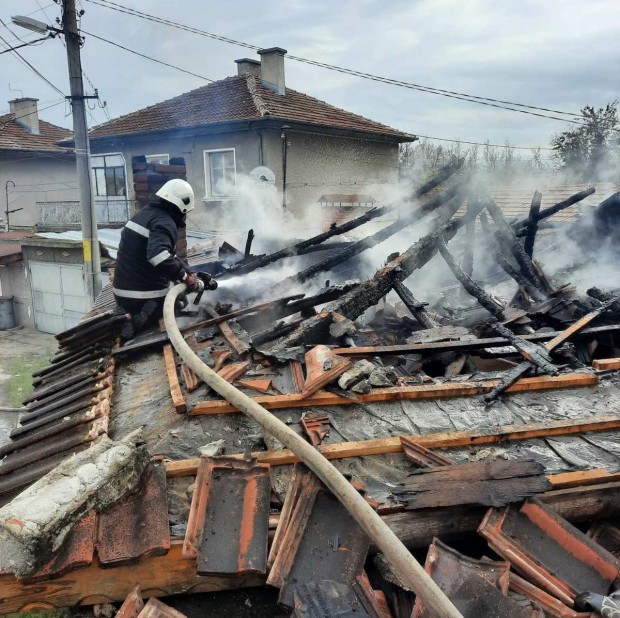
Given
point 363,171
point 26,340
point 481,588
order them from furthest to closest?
point 363,171, point 26,340, point 481,588

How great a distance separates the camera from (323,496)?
238 cm

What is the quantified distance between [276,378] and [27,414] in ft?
6.94

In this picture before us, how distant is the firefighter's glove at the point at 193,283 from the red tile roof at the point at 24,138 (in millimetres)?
22492

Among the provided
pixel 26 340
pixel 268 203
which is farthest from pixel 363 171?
pixel 26 340

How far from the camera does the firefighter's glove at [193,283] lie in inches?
197

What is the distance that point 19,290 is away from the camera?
17484 mm

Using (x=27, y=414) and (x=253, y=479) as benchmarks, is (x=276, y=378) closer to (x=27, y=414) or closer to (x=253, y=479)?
(x=253, y=479)

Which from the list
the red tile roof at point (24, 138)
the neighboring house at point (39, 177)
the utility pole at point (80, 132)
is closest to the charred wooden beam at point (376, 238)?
the utility pole at point (80, 132)

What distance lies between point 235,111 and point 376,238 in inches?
445

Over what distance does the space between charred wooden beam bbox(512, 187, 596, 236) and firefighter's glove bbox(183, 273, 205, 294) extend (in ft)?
18.5

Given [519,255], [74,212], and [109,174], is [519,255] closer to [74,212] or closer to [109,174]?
[109,174]

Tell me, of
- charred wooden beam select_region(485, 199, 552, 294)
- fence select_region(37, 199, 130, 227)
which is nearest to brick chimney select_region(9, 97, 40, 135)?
fence select_region(37, 199, 130, 227)

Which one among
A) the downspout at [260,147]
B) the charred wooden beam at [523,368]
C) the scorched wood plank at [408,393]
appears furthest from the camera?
the downspout at [260,147]

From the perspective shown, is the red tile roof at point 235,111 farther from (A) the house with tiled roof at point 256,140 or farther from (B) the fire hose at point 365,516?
(B) the fire hose at point 365,516
